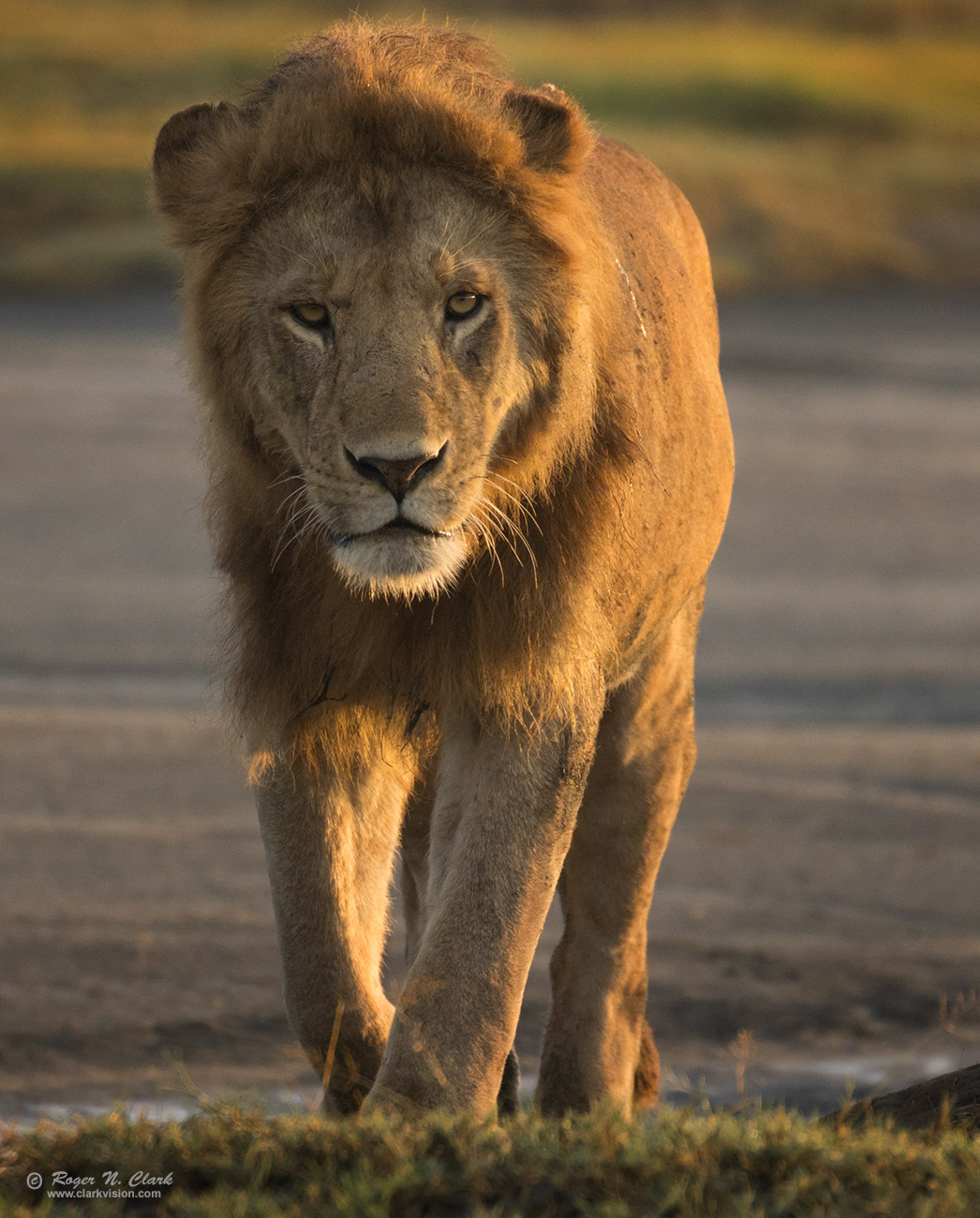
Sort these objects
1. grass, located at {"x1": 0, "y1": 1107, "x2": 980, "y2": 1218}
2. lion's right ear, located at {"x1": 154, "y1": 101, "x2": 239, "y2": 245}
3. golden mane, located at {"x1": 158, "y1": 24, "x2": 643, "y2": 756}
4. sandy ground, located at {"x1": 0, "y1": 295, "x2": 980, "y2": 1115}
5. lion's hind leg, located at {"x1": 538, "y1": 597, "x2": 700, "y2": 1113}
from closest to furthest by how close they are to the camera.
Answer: grass, located at {"x1": 0, "y1": 1107, "x2": 980, "y2": 1218} < golden mane, located at {"x1": 158, "y1": 24, "x2": 643, "y2": 756} < lion's right ear, located at {"x1": 154, "y1": 101, "x2": 239, "y2": 245} < lion's hind leg, located at {"x1": 538, "y1": 597, "x2": 700, "y2": 1113} < sandy ground, located at {"x1": 0, "y1": 295, "x2": 980, "y2": 1115}

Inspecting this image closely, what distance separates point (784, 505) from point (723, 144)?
67.0 ft

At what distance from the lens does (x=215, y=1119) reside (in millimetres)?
3096

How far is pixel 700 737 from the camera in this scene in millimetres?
8016

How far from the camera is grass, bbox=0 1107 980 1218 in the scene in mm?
2807

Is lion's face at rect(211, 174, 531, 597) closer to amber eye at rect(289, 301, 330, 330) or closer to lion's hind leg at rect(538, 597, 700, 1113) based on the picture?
amber eye at rect(289, 301, 330, 330)

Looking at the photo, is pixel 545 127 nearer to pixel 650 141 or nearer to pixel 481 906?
pixel 481 906

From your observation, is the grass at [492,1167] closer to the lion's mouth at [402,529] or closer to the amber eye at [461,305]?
the lion's mouth at [402,529]

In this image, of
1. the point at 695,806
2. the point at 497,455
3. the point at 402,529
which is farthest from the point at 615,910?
the point at 695,806

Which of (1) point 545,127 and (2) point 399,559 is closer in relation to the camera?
(2) point 399,559

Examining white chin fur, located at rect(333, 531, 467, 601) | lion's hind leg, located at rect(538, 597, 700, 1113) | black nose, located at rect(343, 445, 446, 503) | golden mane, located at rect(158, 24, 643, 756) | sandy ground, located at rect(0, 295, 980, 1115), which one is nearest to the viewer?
black nose, located at rect(343, 445, 446, 503)

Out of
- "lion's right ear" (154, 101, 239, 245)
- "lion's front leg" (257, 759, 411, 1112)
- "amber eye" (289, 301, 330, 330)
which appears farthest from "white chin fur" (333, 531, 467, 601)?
"lion's right ear" (154, 101, 239, 245)

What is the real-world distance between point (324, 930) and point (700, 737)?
448 centimetres

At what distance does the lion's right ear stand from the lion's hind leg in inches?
58.9

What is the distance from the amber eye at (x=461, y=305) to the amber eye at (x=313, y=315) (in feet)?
0.66
